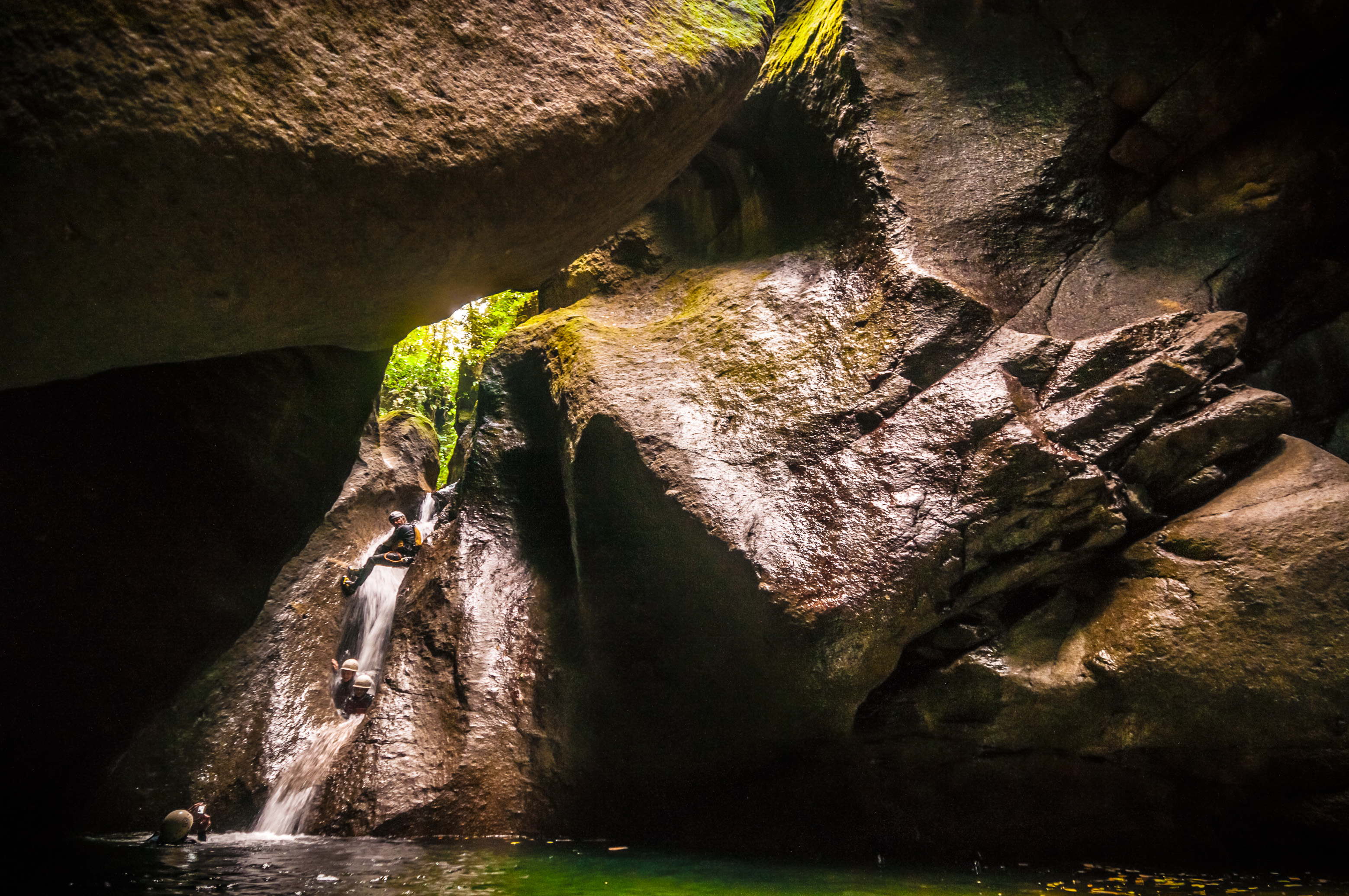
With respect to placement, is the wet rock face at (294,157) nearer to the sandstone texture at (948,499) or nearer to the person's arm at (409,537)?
the sandstone texture at (948,499)

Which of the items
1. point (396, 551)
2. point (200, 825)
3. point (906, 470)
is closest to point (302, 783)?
point (200, 825)

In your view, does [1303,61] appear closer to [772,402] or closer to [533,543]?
[772,402]

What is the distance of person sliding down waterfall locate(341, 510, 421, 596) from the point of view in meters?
11.0

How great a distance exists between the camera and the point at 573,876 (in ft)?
15.0

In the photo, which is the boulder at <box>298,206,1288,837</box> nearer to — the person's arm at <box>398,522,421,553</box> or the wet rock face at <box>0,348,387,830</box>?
the wet rock face at <box>0,348,387,830</box>

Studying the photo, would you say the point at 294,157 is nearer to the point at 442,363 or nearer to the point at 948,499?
the point at 948,499

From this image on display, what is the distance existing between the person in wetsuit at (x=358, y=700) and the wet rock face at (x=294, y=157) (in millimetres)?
6274

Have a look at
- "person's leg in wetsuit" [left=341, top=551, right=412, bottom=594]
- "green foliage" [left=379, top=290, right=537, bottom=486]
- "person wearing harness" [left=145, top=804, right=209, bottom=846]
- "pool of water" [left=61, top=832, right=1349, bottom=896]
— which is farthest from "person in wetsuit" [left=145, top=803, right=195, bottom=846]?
"green foliage" [left=379, top=290, right=537, bottom=486]

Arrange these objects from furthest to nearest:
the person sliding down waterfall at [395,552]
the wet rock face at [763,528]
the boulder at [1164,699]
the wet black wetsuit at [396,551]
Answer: the wet black wetsuit at [396,551] < the person sliding down waterfall at [395,552] < the wet rock face at [763,528] < the boulder at [1164,699]

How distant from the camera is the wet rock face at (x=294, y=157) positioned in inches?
95.0

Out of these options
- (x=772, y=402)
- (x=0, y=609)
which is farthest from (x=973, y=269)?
(x=0, y=609)

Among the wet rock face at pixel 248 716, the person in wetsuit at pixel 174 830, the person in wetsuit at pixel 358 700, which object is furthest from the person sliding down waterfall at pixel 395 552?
the person in wetsuit at pixel 174 830

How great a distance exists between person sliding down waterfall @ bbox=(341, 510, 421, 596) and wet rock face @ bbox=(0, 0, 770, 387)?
7595 mm

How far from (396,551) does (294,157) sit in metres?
9.77
